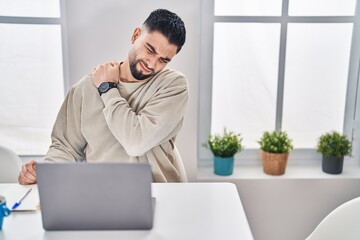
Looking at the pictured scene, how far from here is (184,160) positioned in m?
2.19

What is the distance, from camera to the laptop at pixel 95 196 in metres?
1.08

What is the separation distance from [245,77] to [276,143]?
0.41m

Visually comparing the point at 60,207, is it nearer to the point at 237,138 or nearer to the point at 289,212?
the point at 237,138

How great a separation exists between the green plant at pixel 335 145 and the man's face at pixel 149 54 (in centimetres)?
117

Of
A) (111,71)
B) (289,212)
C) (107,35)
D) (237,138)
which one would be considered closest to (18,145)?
(107,35)

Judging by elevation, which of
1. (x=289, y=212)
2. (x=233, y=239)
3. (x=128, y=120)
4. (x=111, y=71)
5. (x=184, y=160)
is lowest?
(x=289, y=212)

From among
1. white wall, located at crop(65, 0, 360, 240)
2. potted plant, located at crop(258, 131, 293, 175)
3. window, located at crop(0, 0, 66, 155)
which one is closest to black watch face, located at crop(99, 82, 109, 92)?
white wall, located at crop(65, 0, 360, 240)

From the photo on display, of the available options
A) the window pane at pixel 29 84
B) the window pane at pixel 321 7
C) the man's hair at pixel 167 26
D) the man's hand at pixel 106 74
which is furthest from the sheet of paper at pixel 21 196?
the window pane at pixel 321 7

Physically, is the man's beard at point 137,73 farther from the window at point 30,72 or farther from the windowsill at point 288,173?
the windowsill at point 288,173

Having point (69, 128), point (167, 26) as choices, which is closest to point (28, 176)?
point (69, 128)

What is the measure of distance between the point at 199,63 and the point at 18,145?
1.13 m

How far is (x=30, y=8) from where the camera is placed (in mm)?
2152

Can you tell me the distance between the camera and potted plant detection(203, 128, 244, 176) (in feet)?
7.36

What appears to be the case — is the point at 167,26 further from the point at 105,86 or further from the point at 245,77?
the point at 245,77
